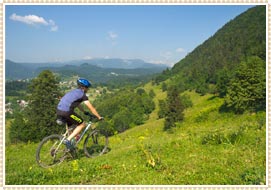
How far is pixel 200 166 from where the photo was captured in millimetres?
8531

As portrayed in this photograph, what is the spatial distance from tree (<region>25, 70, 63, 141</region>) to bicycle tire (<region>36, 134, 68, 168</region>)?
26342 mm

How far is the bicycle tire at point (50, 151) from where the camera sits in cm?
1027

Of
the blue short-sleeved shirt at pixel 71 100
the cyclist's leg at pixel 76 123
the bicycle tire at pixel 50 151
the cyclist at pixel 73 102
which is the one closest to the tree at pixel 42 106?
the bicycle tire at pixel 50 151

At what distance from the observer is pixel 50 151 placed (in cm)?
1035

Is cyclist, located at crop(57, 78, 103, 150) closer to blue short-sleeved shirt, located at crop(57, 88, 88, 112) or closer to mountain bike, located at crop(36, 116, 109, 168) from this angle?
blue short-sleeved shirt, located at crop(57, 88, 88, 112)

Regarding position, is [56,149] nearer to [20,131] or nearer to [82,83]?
[82,83]

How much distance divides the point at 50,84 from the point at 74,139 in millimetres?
27079

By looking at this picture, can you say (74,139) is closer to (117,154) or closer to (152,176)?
(117,154)

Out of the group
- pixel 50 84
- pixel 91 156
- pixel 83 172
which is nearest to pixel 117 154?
pixel 91 156

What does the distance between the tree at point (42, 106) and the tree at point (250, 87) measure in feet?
111

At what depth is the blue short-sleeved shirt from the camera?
32.3 feet

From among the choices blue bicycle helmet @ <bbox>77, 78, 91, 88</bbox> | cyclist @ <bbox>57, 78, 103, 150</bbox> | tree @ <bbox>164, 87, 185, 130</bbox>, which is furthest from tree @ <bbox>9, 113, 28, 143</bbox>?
tree @ <bbox>164, 87, 185, 130</bbox>

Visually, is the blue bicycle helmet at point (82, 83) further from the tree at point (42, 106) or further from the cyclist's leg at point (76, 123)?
the tree at point (42, 106)

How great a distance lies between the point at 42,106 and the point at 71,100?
28623mm
